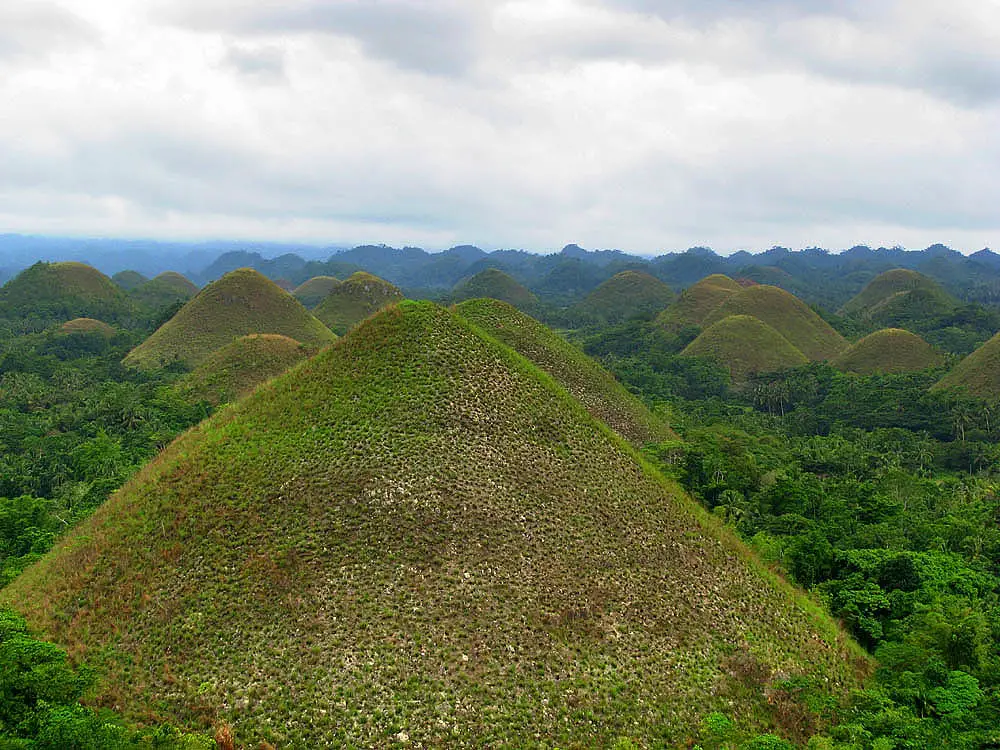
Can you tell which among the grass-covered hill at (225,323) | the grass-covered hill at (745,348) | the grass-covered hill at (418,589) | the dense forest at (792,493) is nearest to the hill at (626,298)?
the dense forest at (792,493)

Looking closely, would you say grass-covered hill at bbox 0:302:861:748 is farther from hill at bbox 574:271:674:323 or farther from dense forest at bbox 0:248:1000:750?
hill at bbox 574:271:674:323

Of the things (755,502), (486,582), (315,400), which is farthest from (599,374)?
(486,582)

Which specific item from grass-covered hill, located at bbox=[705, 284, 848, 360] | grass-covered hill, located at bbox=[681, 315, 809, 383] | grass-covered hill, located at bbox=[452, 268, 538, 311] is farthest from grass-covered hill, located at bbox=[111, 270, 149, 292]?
grass-covered hill, located at bbox=[681, 315, 809, 383]

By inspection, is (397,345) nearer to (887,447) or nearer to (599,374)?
(599,374)

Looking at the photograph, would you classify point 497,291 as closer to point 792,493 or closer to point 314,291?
point 314,291

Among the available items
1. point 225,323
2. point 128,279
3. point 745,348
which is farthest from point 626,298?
point 128,279
